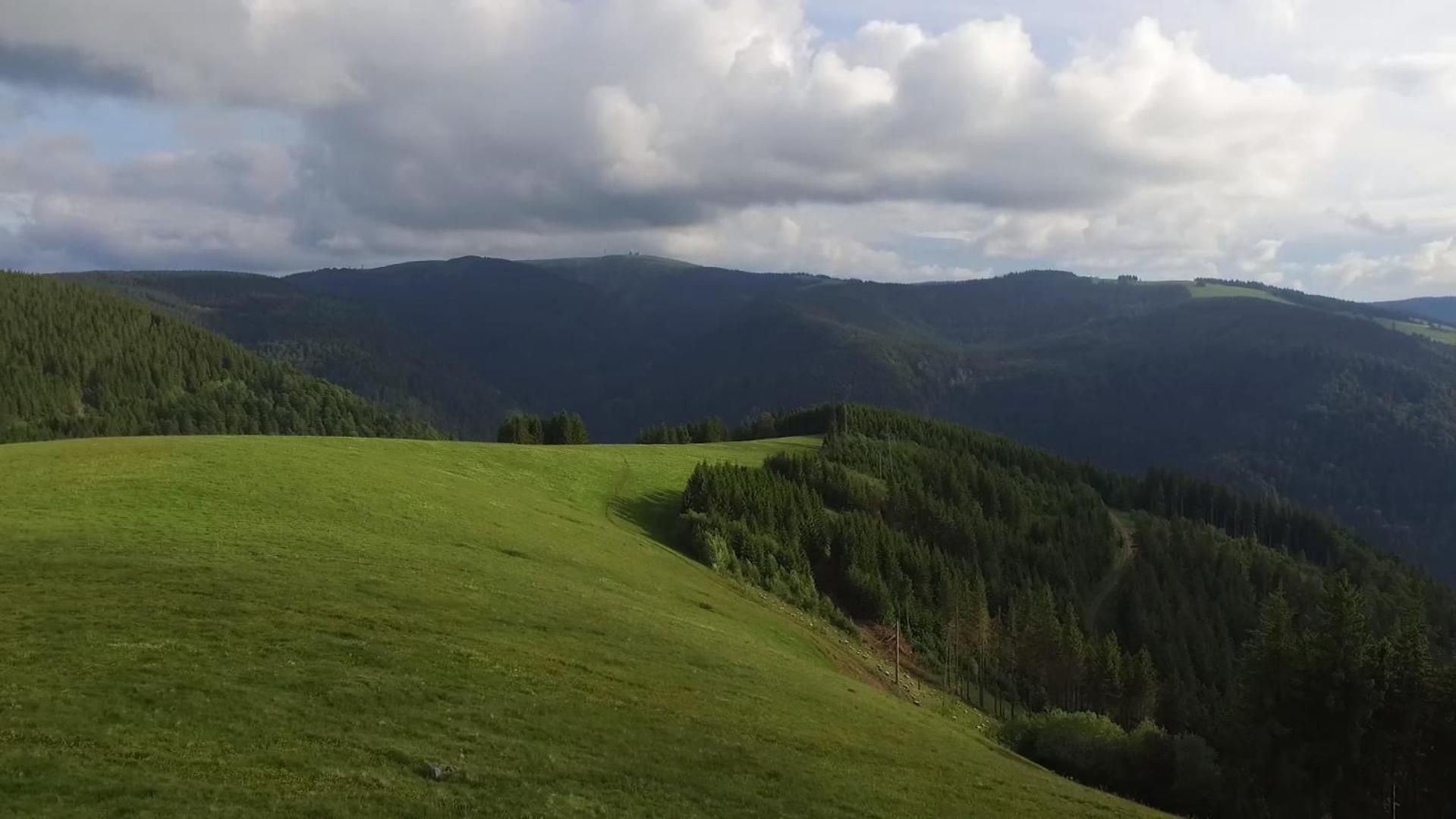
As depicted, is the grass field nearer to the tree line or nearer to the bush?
the bush

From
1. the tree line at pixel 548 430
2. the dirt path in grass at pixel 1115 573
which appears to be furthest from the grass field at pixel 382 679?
the dirt path in grass at pixel 1115 573

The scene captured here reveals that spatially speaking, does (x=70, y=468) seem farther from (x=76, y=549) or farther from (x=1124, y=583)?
(x=1124, y=583)

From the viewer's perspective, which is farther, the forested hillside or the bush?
the bush

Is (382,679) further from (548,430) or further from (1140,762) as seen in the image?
(548,430)

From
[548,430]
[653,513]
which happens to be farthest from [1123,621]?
[548,430]

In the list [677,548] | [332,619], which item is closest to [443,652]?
[332,619]

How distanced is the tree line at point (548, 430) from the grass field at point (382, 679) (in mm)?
97839

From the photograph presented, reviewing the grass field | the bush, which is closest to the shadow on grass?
the grass field

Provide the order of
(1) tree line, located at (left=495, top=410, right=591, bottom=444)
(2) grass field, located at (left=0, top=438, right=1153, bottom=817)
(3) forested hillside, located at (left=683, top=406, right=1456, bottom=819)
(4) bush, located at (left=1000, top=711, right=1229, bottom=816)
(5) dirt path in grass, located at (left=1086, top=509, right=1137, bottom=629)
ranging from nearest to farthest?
(2) grass field, located at (left=0, top=438, right=1153, bottom=817)
(3) forested hillside, located at (left=683, top=406, right=1456, bottom=819)
(4) bush, located at (left=1000, top=711, right=1229, bottom=816)
(5) dirt path in grass, located at (left=1086, top=509, right=1137, bottom=629)
(1) tree line, located at (left=495, top=410, right=591, bottom=444)

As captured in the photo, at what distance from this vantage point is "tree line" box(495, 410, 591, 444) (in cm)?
16350

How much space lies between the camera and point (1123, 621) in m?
147

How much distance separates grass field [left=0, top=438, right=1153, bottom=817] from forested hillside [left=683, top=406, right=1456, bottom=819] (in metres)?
15.9

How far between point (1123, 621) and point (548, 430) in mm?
110879

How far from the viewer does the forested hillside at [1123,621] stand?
168ft
